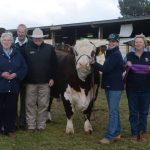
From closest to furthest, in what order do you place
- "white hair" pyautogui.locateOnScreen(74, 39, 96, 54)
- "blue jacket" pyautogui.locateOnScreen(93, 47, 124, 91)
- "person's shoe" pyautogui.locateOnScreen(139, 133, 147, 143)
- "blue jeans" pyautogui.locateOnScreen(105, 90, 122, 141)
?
"blue jacket" pyautogui.locateOnScreen(93, 47, 124, 91) → "blue jeans" pyautogui.locateOnScreen(105, 90, 122, 141) → "person's shoe" pyautogui.locateOnScreen(139, 133, 147, 143) → "white hair" pyautogui.locateOnScreen(74, 39, 96, 54)

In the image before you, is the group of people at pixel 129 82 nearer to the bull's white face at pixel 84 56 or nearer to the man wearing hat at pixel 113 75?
the man wearing hat at pixel 113 75

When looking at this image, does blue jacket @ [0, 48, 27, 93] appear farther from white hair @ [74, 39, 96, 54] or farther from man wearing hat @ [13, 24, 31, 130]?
white hair @ [74, 39, 96, 54]

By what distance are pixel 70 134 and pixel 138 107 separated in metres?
1.62

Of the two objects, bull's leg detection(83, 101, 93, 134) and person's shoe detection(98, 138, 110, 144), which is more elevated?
bull's leg detection(83, 101, 93, 134)

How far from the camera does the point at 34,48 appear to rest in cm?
862

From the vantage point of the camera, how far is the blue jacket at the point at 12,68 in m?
8.12

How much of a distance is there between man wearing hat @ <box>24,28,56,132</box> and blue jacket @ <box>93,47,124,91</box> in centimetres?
138

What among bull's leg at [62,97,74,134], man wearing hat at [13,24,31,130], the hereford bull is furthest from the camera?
bull's leg at [62,97,74,134]

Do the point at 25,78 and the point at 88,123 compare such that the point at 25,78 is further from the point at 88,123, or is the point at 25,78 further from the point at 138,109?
the point at 138,109


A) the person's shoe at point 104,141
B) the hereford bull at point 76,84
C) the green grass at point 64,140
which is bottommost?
the green grass at point 64,140

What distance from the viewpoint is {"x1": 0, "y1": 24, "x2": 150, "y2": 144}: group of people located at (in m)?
7.72

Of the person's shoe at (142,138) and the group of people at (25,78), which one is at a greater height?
the group of people at (25,78)

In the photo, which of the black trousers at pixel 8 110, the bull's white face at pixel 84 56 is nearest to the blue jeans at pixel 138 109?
the bull's white face at pixel 84 56

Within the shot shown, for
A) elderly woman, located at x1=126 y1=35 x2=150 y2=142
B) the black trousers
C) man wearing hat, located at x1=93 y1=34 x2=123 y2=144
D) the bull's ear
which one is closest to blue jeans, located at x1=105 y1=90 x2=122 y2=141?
man wearing hat, located at x1=93 y1=34 x2=123 y2=144
